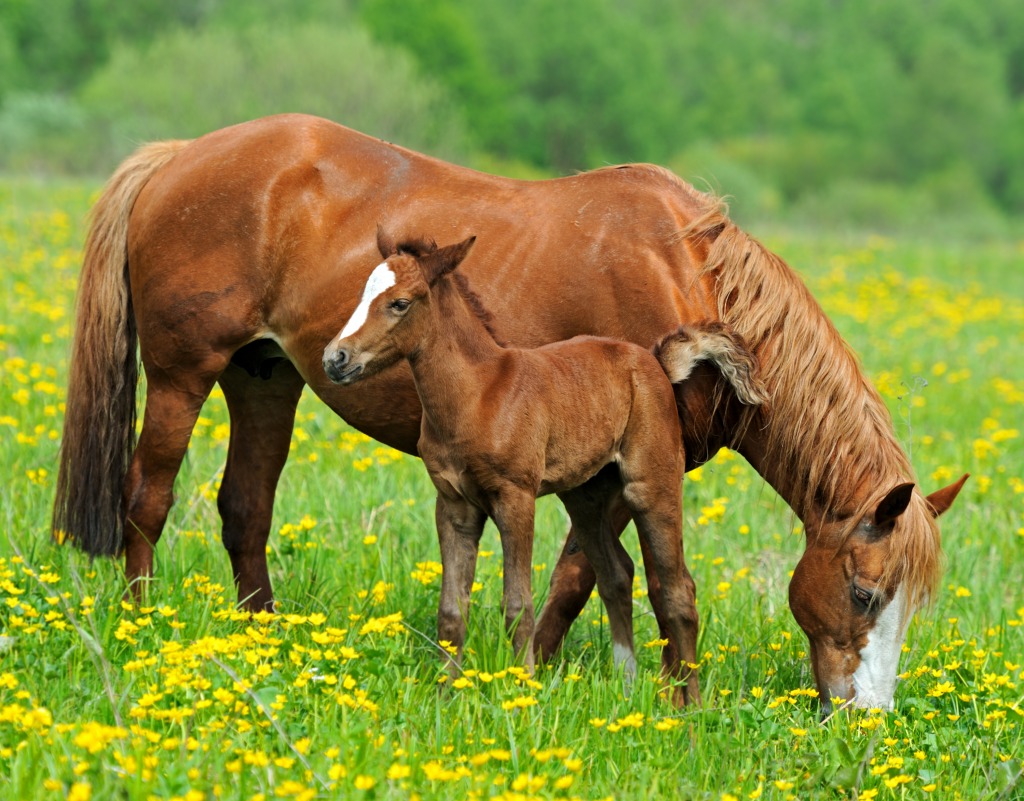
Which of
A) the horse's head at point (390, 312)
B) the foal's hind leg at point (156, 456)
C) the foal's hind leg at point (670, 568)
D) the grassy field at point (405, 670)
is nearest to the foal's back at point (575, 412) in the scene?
the foal's hind leg at point (670, 568)

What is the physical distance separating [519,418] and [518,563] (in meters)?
0.48

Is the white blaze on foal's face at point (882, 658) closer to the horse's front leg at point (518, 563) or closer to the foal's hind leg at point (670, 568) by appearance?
the foal's hind leg at point (670, 568)

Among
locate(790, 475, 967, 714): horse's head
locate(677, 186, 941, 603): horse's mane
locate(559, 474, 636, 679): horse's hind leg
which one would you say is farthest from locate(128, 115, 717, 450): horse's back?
locate(790, 475, 967, 714): horse's head

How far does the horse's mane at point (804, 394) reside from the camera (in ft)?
14.4

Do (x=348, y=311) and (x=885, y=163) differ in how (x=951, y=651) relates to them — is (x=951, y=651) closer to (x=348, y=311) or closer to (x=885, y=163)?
(x=348, y=311)

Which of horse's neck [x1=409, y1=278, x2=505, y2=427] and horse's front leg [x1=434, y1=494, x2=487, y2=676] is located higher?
horse's neck [x1=409, y1=278, x2=505, y2=427]

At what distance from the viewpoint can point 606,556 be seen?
451 cm

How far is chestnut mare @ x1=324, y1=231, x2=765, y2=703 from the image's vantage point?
3.82m

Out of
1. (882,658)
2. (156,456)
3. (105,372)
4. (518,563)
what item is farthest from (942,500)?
(105,372)

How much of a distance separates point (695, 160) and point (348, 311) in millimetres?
56012

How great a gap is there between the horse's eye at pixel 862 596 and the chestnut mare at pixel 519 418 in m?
0.58

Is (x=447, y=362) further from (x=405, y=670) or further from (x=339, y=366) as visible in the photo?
(x=405, y=670)

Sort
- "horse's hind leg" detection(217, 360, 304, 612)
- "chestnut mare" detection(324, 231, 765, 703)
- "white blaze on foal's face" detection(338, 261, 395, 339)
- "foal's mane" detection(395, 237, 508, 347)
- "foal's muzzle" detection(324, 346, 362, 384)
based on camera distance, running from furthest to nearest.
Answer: "horse's hind leg" detection(217, 360, 304, 612) < "foal's mane" detection(395, 237, 508, 347) < "chestnut mare" detection(324, 231, 765, 703) < "white blaze on foal's face" detection(338, 261, 395, 339) < "foal's muzzle" detection(324, 346, 362, 384)

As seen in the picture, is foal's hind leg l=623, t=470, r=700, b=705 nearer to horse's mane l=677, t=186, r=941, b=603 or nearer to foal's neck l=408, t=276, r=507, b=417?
horse's mane l=677, t=186, r=941, b=603
